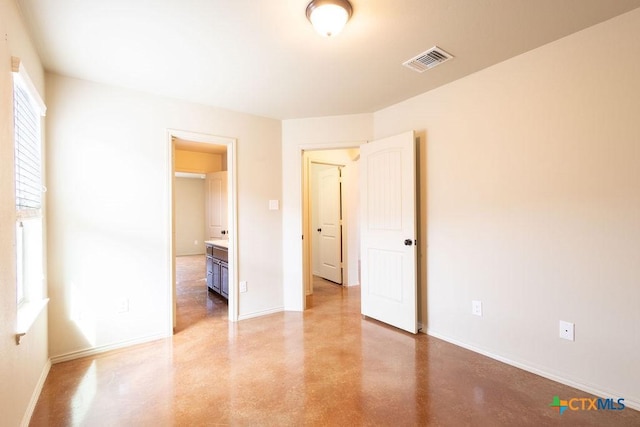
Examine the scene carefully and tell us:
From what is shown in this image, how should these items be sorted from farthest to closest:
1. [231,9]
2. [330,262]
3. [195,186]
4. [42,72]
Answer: [195,186], [330,262], [42,72], [231,9]

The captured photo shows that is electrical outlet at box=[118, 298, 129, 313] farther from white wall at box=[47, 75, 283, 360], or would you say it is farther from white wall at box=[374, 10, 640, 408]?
white wall at box=[374, 10, 640, 408]

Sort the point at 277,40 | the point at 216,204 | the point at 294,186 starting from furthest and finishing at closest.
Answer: the point at 216,204, the point at 294,186, the point at 277,40

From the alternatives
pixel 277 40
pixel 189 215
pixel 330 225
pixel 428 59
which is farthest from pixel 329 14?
pixel 189 215

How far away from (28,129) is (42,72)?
0.66 m

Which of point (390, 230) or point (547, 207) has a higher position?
point (547, 207)

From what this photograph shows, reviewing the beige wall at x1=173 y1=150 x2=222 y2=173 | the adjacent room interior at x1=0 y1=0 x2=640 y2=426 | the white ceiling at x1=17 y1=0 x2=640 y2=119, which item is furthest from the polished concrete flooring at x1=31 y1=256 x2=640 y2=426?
the beige wall at x1=173 y1=150 x2=222 y2=173

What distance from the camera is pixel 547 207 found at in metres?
2.11

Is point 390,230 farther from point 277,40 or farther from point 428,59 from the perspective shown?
point 277,40

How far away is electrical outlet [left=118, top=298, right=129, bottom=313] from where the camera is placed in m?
2.66

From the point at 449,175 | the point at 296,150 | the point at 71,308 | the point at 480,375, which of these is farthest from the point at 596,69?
the point at 71,308

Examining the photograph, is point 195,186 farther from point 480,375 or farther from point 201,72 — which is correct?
point 480,375

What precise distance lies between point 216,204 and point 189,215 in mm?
3570

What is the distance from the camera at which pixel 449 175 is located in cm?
275

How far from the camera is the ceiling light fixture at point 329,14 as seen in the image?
1606 millimetres
